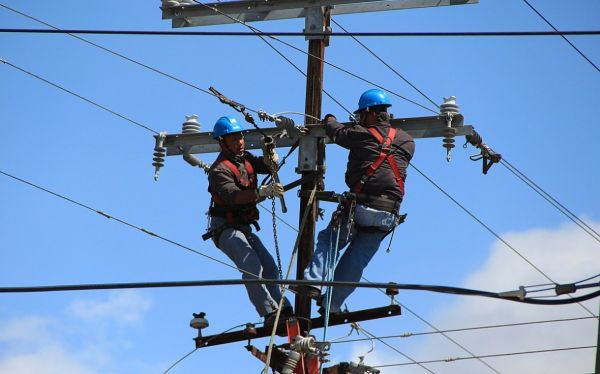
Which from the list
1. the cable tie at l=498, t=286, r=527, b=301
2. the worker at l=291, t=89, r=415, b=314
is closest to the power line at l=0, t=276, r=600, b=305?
the cable tie at l=498, t=286, r=527, b=301

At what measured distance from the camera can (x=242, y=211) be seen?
12.5 m

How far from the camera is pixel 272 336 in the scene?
37.6ft

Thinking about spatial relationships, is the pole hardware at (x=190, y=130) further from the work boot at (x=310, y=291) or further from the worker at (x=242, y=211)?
the work boot at (x=310, y=291)

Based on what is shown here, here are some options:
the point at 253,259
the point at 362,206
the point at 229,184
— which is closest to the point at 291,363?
the point at 253,259

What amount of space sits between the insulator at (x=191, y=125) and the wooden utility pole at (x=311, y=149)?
4.07 feet

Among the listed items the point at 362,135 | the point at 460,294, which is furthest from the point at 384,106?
the point at 460,294

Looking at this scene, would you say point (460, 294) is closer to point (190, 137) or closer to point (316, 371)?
point (316, 371)

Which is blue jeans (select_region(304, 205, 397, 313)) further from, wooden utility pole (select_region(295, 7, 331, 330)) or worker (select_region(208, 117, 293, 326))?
worker (select_region(208, 117, 293, 326))

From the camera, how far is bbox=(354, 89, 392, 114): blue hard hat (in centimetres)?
1229

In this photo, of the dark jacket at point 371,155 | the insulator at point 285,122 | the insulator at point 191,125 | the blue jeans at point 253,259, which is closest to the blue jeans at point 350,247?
the dark jacket at point 371,155

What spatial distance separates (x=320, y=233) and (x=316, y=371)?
4.12 ft

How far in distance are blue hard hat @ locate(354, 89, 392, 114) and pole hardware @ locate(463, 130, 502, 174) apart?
996 millimetres

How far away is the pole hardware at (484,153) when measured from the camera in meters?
→ 12.9

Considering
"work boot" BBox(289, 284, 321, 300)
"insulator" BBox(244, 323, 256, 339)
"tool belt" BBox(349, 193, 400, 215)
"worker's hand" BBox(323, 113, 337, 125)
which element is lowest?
"insulator" BBox(244, 323, 256, 339)
